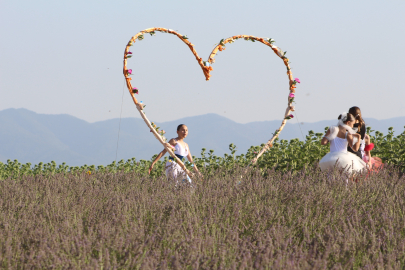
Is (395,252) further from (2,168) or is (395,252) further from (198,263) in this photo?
(2,168)

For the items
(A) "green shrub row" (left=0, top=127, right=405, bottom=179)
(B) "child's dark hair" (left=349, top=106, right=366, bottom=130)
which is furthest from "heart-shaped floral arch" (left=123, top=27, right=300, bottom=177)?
(B) "child's dark hair" (left=349, top=106, right=366, bottom=130)

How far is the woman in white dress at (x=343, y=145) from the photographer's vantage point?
5954mm

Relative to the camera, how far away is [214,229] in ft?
10.7

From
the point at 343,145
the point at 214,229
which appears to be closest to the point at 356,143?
the point at 343,145

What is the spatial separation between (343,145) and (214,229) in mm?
3483

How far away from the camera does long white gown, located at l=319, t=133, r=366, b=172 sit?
19.4 ft

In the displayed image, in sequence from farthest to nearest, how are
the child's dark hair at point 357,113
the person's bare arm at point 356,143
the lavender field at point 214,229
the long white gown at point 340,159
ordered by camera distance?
the child's dark hair at point 357,113 < the person's bare arm at point 356,143 < the long white gown at point 340,159 < the lavender field at point 214,229

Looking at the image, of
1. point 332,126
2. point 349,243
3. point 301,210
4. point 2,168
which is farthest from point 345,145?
point 2,168

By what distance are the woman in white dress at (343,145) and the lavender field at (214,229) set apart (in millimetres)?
647

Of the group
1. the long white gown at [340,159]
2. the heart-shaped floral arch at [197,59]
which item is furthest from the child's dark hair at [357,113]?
the heart-shaped floral arch at [197,59]

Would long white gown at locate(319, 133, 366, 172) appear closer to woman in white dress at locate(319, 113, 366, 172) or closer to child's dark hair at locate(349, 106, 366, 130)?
Answer: woman in white dress at locate(319, 113, 366, 172)

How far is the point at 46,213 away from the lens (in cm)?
391

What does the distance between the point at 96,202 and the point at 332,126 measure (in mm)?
3524

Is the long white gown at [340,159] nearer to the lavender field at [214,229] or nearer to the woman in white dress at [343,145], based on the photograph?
the woman in white dress at [343,145]
